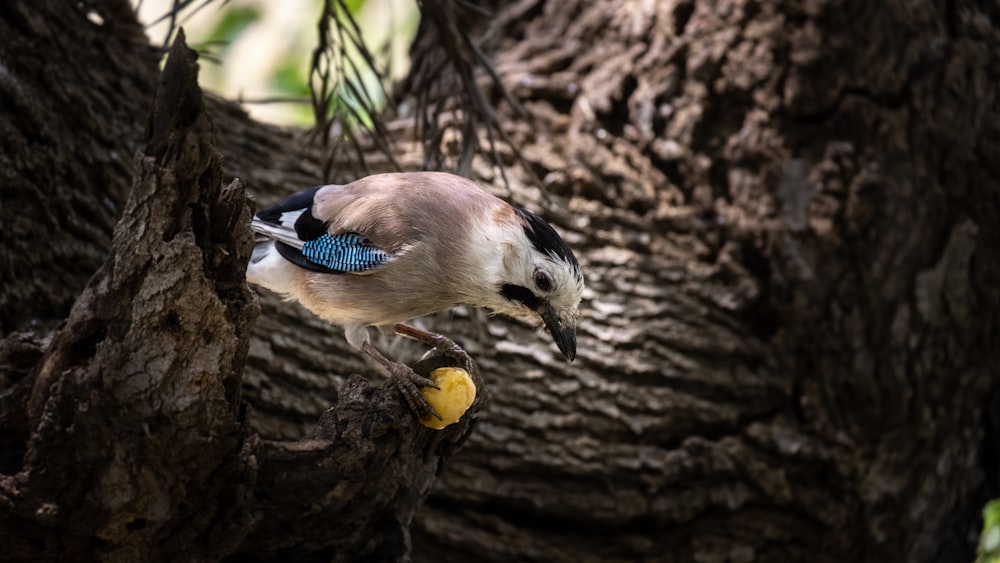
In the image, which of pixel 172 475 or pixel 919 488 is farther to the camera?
pixel 919 488

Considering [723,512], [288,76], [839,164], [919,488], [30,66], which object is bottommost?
[723,512]

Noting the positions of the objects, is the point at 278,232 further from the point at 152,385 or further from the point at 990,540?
the point at 990,540

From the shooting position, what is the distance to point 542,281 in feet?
9.44

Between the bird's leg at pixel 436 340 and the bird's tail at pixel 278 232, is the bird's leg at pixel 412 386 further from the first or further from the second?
the bird's tail at pixel 278 232

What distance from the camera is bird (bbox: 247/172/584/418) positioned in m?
2.92

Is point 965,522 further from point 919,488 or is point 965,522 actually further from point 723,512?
point 723,512

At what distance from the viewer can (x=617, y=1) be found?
4703mm

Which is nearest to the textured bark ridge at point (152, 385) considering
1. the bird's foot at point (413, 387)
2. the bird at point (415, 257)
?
the bird's foot at point (413, 387)

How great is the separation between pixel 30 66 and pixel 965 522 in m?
4.15

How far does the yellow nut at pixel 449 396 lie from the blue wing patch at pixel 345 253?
45cm

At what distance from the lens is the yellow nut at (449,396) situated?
2.68 metres

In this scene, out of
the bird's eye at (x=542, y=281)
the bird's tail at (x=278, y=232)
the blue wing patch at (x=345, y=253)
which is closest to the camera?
the bird's eye at (x=542, y=281)

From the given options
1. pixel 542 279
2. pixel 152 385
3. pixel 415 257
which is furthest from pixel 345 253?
pixel 152 385

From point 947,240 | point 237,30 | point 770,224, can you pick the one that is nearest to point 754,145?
point 770,224
